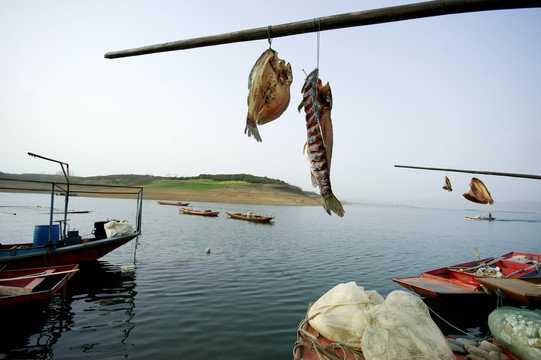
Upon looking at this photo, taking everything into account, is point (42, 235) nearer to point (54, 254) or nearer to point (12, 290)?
point (54, 254)

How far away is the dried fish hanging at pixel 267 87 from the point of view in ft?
9.80

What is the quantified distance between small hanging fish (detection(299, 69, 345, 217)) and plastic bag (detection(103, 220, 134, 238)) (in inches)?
565

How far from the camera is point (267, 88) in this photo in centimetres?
302

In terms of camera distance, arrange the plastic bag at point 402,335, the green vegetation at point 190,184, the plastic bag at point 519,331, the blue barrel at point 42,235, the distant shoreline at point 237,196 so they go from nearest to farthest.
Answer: the plastic bag at point 402,335
the plastic bag at point 519,331
the blue barrel at point 42,235
the distant shoreline at point 237,196
the green vegetation at point 190,184

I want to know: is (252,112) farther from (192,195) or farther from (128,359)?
(192,195)

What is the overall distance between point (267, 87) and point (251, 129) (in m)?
0.49

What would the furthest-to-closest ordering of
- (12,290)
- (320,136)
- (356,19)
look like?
1. (12,290)
2. (320,136)
3. (356,19)

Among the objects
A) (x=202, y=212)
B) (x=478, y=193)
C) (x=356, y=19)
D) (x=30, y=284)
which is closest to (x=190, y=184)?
(x=202, y=212)

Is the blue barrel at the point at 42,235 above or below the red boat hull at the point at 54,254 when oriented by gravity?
above

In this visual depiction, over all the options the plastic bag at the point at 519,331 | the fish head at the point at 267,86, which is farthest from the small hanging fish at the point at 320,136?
the plastic bag at the point at 519,331

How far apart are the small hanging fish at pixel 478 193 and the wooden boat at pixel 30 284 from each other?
13.8m

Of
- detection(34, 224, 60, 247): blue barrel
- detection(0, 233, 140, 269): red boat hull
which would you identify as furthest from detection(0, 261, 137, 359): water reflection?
detection(34, 224, 60, 247): blue barrel

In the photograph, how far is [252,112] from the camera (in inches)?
120

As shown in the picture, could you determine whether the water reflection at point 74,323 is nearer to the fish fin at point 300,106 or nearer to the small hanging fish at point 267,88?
the small hanging fish at point 267,88
